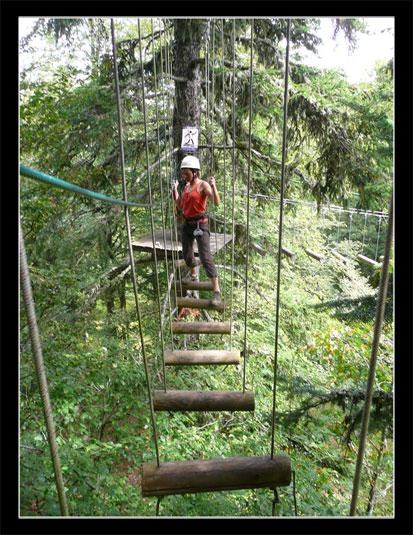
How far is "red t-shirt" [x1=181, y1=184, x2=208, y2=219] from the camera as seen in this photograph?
3.27 m

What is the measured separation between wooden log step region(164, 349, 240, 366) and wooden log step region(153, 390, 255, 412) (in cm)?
36

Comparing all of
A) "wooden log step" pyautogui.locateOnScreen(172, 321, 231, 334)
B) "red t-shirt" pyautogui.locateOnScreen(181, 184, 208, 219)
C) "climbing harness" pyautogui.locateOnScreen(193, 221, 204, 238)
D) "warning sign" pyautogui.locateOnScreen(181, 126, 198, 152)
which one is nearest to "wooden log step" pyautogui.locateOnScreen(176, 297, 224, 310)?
"wooden log step" pyautogui.locateOnScreen(172, 321, 231, 334)

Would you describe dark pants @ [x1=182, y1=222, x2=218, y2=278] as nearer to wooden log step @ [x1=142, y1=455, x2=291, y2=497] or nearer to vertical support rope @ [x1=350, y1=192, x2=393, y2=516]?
wooden log step @ [x1=142, y1=455, x2=291, y2=497]

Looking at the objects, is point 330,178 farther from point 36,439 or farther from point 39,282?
point 36,439

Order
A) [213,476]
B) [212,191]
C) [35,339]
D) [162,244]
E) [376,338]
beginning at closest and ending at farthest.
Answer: [35,339] → [376,338] → [213,476] → [212,191] → [162,244]

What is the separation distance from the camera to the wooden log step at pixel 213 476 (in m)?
1.35

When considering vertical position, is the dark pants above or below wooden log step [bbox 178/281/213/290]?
above

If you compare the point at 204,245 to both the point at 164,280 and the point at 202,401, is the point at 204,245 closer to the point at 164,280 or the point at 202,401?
the point at 164,280

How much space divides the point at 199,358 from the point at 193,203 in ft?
4.89

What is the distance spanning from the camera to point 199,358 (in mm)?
2258

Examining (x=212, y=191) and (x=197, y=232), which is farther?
(x=197, y=232)

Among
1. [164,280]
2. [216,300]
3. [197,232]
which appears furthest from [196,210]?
[164,280]

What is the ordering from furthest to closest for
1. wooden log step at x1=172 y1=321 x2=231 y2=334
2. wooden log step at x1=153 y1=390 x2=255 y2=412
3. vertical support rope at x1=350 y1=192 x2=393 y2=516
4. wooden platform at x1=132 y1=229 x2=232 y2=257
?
wooden platform at x1=132 y1=229 x2=232 y2=257, wooden log step at x1=172 y1=321 x2=231 y2=334, wooden log step at x1=153 y1=390 x2=255 y2=412, vertical support rope at x1=350 y1=192 x2=393 y2=516

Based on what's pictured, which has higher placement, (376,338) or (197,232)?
(197,232)
